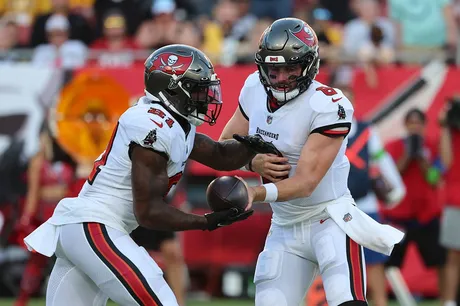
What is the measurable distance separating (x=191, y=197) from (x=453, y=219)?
2503 mm

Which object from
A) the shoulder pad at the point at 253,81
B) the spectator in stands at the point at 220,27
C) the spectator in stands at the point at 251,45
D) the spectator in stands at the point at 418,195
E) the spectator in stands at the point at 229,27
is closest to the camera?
the shoulder pad at the point at 253,81

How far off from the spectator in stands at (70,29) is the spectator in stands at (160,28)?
1.77 ft

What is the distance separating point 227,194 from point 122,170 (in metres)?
0.50

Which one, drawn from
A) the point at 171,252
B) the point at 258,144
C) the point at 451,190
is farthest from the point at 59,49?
the point at 258,144

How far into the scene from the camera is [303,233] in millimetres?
5148

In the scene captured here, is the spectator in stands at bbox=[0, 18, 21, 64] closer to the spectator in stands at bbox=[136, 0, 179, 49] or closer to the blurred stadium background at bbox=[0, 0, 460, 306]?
the blurred stadium background at bbox=[0, 0, 460, 306]

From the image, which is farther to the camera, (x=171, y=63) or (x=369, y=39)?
(x=369, y=39)

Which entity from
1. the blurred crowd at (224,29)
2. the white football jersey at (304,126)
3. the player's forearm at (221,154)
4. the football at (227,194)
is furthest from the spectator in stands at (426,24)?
the football at (227,194)

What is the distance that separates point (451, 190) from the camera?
826 centimetres

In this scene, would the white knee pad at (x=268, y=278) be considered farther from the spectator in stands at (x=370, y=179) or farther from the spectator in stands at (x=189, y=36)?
the spectator in stands at (x=189, y=36)

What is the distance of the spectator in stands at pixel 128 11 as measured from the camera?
10867 millimetres

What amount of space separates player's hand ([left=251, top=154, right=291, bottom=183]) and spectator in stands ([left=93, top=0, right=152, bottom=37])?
5.94 meters

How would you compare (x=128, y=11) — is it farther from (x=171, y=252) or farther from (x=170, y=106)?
(x=170, y=106)

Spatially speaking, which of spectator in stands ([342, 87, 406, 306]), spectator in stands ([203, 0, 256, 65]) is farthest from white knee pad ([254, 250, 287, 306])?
spectator in stands ([203, 0, 256, 65])
